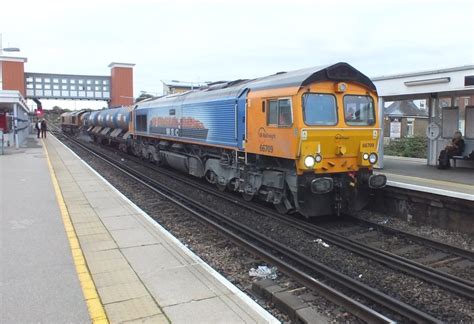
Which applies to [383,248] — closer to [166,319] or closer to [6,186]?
[166,319]

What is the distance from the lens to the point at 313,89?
883 cm

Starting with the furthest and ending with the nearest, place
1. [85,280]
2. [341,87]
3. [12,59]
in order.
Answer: [12,59], [341,87], [85,280]

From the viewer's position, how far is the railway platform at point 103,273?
14.6ft

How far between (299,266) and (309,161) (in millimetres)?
2517

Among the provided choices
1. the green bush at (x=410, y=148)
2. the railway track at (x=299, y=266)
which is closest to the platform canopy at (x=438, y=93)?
the railway track at (x=299, y=266)

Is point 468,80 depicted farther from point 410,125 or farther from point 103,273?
point 410,125

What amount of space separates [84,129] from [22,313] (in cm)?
3886

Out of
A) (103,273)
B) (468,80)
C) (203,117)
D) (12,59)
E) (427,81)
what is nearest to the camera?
(103,273)

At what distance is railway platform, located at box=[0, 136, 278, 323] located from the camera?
444cm

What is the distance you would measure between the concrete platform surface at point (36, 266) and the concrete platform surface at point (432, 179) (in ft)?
22.3

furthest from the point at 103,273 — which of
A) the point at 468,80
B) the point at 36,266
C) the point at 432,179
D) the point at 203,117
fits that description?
the point at 468,80

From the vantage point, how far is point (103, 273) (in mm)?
5633

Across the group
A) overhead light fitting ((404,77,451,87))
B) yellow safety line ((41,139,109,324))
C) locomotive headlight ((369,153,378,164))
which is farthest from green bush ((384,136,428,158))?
yellow safety line ((41,139,109,324))

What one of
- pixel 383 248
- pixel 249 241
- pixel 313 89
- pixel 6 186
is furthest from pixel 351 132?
pixel 6 186
